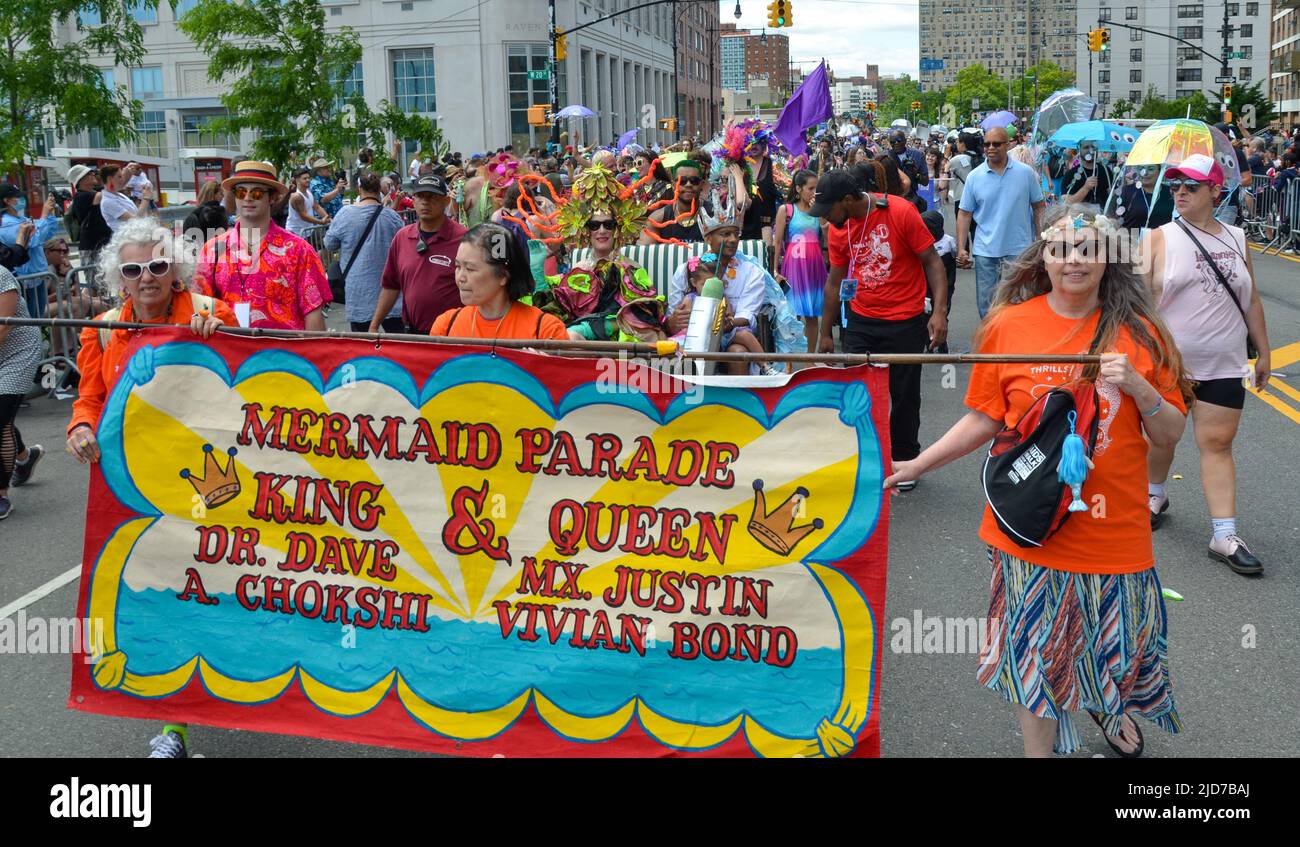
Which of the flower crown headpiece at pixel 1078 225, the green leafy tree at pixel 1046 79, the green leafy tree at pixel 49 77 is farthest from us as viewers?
the green leafy tree at pixel 1046 79

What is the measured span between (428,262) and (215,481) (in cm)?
335

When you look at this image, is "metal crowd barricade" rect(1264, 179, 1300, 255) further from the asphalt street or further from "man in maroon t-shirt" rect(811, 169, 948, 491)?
"man in maroon t-shirt" rect(811, 169, 948, 491)

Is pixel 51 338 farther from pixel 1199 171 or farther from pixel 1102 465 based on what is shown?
pixel 1102 465

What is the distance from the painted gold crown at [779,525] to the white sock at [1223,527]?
3.35 meters

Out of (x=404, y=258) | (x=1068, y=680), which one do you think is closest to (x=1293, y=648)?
(x=1068, y=680)

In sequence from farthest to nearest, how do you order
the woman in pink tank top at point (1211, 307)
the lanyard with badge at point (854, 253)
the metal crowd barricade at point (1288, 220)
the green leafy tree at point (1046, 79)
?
the green leafy tree at point (1046, 79), the metal crowd barricade at point (1288, 220), the lanyard with badge at point (854, 253), the woman in pink tank top at point (1211, 307)

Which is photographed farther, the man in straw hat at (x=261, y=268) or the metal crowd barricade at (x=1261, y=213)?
the metal crowd barricade at (x=1261, y=213)

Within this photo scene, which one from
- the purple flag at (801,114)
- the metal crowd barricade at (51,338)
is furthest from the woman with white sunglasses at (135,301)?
the purple flag at (801,114)

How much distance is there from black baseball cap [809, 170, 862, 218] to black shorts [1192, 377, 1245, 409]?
2.23 metres

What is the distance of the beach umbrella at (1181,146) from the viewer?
6125mm

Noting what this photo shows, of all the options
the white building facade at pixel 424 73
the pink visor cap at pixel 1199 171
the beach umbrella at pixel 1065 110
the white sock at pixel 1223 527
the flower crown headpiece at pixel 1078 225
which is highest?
the white building facade at pixel 424 73

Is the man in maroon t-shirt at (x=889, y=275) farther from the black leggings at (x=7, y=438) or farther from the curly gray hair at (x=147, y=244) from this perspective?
the black leggings at (x=7, y=438)

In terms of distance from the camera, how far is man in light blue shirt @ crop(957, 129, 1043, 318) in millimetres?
9992
